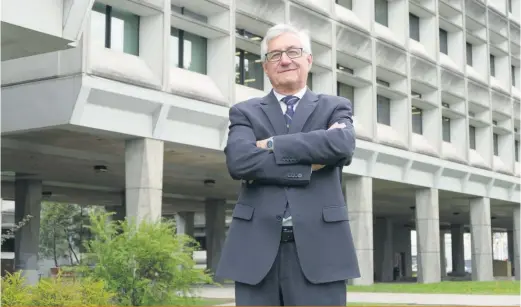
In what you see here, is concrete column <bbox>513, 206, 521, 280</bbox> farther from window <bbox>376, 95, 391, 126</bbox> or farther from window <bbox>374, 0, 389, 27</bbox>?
window <bbox>374, 0, 389, 27</bbox>

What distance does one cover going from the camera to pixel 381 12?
36875 mm

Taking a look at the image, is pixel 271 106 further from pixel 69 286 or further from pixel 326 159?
pixel 69 286

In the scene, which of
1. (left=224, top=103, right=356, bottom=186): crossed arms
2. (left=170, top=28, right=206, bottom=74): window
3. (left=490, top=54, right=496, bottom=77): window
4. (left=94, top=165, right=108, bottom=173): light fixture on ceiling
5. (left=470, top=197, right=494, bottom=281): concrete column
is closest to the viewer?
(left=224, top=103, right=356, bottom=186): crossed arms

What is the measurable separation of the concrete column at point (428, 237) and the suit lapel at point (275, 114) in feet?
114

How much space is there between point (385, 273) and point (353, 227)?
28.7 m

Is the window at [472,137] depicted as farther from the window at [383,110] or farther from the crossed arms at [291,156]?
the crossed arms at [291,156]

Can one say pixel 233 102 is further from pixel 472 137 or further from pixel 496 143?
pixel 496 143

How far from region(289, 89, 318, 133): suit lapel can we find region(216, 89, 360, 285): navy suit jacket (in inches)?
1.1

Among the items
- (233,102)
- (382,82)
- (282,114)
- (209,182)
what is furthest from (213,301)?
(282,114)

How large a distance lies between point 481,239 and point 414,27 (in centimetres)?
1338

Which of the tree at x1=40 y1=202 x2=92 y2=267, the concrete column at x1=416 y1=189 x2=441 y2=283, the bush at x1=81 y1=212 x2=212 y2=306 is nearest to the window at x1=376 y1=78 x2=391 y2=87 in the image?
the concrete column at x1=416 y1=189 x2=441 y2=283

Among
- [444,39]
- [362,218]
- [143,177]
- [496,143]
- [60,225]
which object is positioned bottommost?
[362,218]

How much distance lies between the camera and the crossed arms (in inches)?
155

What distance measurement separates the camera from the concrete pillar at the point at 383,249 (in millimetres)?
61359
